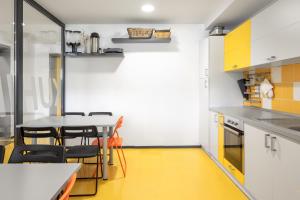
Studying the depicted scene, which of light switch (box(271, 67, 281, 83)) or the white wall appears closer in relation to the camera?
light switch (box(271, 67, 281, 83))

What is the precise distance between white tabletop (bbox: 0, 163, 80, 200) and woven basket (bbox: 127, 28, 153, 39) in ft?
11.6

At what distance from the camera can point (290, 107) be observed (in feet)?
10.4

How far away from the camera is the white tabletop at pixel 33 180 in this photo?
3.82 ft

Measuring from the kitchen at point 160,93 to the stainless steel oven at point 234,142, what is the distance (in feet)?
0.05

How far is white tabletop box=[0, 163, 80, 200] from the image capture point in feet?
3.82

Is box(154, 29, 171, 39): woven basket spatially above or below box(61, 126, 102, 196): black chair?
above

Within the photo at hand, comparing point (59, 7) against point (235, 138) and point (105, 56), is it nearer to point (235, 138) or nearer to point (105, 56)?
point (105, 56)

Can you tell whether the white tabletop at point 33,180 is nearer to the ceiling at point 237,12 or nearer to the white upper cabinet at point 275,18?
the white upper cabinet at point 275,18

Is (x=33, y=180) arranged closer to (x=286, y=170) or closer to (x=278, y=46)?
(x=286, y=170)

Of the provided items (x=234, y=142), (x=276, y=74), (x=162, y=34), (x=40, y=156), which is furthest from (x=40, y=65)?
(x=276, y=74)

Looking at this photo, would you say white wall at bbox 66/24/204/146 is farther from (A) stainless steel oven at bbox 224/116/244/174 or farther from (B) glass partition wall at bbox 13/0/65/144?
(A) stainless steel oven at bbox 224/116/244/174

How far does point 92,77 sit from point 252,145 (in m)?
3.50

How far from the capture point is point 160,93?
5.16 meters

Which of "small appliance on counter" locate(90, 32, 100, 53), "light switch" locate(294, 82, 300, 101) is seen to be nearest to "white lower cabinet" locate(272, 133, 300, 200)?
"light switch" locate(294, 82, 300, 101)
